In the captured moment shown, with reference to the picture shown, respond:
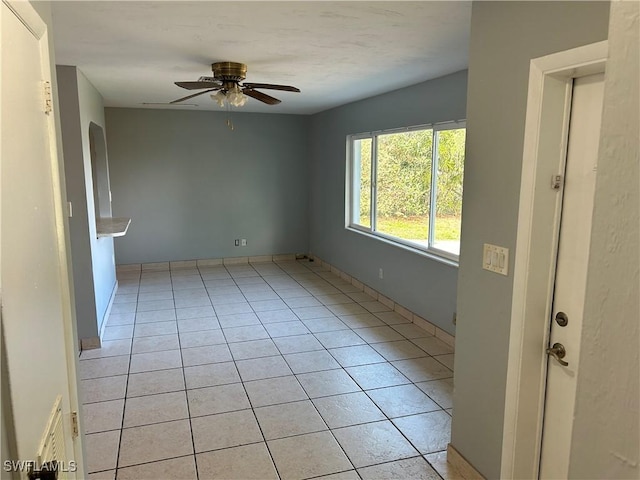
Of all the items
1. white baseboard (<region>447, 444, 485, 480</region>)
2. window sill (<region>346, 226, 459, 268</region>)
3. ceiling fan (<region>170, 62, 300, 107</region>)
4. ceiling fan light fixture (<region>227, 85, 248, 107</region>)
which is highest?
ceiling fan (<region>170, 62, 300, 107</region>)

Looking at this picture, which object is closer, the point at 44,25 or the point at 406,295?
the point at 44,25

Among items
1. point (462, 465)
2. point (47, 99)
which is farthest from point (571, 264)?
point (47, 99)

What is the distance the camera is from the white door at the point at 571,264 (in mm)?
1635

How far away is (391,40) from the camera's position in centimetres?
269

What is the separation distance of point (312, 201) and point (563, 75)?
5.64m

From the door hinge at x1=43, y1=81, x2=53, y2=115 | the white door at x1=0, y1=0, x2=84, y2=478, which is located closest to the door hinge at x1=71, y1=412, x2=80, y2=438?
the white door at x1=0, y1=0, x2=84, y2=478

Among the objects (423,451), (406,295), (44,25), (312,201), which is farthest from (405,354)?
(312,201)

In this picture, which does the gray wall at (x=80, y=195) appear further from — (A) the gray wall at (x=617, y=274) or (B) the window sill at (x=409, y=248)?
(A) the gray wall at (x=617, y=274)

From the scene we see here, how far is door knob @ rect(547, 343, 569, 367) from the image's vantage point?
5.89 ft

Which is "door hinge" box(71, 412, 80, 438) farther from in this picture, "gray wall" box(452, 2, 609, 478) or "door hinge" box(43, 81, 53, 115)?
"gray wall" box(452, 2, 609, 478)

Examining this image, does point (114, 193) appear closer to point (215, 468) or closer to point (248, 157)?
point (248, 157)

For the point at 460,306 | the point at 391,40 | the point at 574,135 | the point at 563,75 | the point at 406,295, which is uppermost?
the point at 391,40

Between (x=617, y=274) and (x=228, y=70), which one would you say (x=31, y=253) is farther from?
(x=228, y=70)

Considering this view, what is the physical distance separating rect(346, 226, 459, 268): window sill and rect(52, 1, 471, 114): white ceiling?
5.19ft
